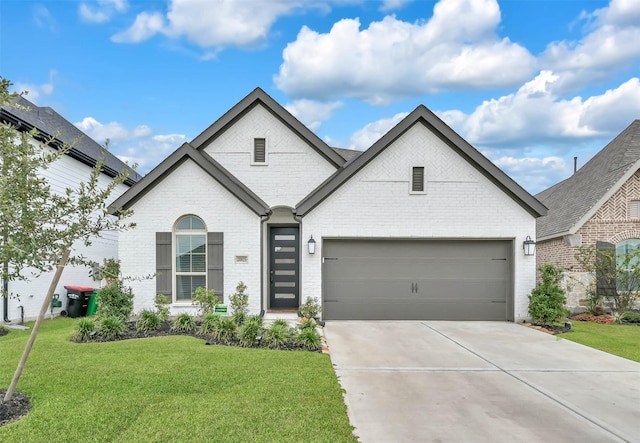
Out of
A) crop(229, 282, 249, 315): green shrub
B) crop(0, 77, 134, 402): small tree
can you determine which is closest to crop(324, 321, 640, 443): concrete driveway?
crop(229, 282, 249, 315): green shrub

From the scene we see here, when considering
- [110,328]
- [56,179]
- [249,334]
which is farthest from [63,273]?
[249,334]

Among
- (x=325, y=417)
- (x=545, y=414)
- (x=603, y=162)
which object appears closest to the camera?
(x=325, y=417)

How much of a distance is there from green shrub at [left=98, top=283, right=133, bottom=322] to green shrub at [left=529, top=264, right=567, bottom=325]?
1044 cm

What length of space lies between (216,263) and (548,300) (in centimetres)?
885

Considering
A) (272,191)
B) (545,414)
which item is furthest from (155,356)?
(272,191)

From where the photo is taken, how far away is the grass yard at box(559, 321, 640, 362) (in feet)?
27.8

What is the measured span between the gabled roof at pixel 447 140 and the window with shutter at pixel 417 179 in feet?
3.42

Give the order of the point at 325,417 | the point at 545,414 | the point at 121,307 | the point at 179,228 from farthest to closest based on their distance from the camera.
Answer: the point at 179,228 → the point at 121,307 → the point at 545,414 → the point at 325,417

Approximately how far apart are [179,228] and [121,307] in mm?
2496

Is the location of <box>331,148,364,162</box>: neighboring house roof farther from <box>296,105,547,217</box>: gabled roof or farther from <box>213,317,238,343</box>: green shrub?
<box>213,317,238,343</box>: green shrub

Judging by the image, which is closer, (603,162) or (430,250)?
(430,250)

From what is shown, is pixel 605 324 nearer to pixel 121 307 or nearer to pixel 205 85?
pixel 121 307

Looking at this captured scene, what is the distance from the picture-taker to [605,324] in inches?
464

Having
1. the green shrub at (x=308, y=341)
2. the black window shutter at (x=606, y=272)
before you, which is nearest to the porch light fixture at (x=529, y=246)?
the black window shutter at (x=606, y=272)
